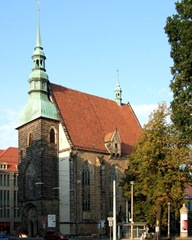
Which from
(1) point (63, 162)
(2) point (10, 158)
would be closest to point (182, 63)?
(1) point (63, 162)

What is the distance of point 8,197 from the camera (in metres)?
76.9

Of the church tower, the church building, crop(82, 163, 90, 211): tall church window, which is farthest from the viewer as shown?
crop(82, 163, 90, 211): tall church window

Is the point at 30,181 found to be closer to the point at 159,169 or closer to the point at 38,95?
the point at 38,95

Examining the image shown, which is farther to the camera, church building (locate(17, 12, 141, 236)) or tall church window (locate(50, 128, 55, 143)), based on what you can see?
tall church window (locate(50, 128, 55, 143))

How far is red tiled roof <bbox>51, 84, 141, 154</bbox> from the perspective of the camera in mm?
55156

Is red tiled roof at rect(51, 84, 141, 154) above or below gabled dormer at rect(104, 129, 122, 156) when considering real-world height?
above

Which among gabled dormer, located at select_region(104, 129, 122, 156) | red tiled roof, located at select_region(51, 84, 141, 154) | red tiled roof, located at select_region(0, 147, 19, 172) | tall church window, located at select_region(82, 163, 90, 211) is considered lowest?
tall church window, located at select_region(82, 163, 90, 211)

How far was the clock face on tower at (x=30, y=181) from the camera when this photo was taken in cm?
5303

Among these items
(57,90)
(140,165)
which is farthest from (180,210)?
(57,90)

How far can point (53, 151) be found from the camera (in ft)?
174

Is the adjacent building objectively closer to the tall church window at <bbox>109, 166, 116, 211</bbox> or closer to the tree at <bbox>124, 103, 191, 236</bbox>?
the tall church window at <bbox>109, 166, 116, 211</bbox>

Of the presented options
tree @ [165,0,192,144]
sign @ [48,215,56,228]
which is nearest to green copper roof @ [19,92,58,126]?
sign @ [48,215,56,228]

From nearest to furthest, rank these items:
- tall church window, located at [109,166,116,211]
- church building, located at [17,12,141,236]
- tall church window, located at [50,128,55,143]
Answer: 1. church building, located at [17,12,141,236]
2. tall church window, located at [50,128,55,143]
3. tall church window, located at [109,166,116,211]

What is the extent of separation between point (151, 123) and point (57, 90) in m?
18.4
